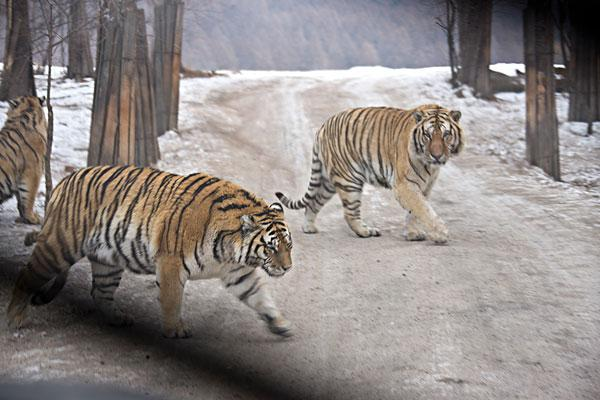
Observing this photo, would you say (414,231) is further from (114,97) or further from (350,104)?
(350,104)

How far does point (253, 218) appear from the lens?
2156mm

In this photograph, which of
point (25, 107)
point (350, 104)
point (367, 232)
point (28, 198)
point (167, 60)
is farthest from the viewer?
point (350, 104)

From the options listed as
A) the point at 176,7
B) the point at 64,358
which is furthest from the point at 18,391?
the point at 176,7

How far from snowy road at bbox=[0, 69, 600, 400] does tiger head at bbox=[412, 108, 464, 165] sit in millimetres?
319

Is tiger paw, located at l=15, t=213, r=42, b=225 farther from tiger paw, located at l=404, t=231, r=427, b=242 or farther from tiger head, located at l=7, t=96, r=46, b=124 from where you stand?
tiger paw, located at l=404, t=231, r=427, b=242

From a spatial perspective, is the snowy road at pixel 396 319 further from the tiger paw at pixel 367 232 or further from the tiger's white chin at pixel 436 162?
the tiger's white chin at pixel 436 162

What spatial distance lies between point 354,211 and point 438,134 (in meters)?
1.00

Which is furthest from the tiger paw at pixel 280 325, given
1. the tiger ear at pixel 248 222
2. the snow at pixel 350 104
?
the snow at pixel 350 104

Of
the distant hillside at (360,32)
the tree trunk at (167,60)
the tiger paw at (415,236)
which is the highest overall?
the tree trunk at (167,60)

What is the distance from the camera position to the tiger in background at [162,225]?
2223 millimetres

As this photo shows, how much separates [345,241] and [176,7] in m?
4.21

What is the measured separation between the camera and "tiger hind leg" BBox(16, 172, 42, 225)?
2388 mm

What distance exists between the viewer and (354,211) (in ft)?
15.2

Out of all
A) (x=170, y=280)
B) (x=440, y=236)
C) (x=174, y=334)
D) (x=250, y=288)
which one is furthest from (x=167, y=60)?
(x=174, y=334)
